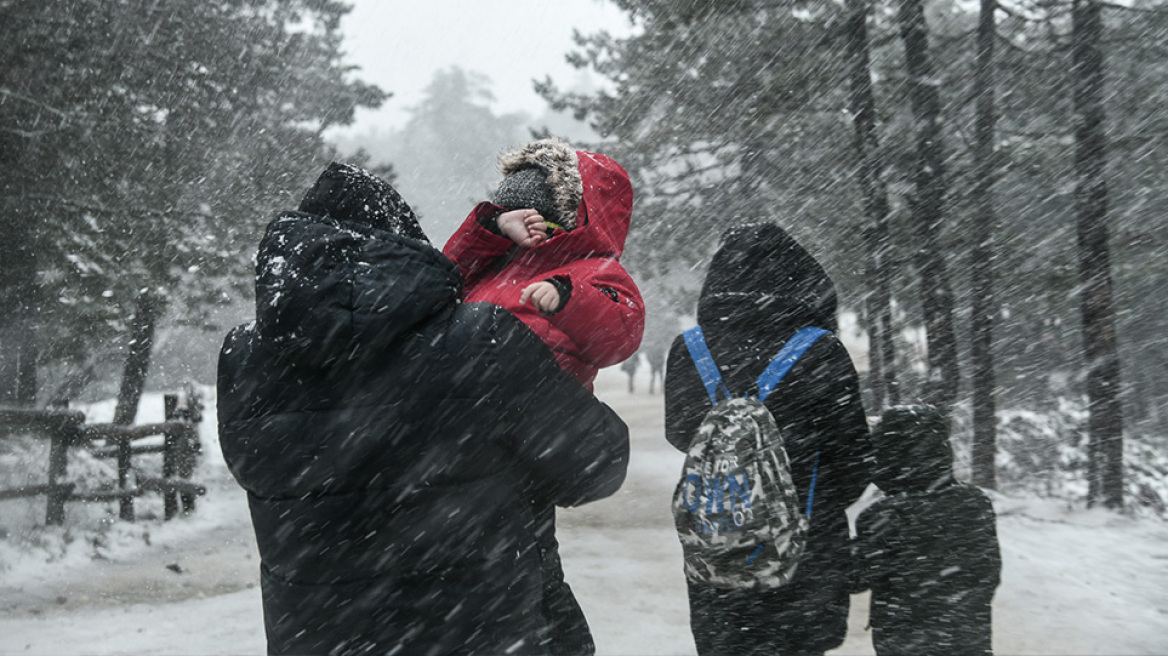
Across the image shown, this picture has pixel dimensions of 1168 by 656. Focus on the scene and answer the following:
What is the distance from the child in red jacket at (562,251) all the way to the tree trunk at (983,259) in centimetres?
890

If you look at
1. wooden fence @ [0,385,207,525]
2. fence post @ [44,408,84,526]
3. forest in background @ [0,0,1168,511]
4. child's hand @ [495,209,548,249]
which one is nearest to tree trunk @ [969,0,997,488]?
forest in background @ [0,0,1168,511]

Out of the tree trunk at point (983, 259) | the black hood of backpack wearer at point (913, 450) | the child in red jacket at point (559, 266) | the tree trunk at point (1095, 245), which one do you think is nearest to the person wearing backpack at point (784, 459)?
the black hood of backpack wearer at point (913, 450)

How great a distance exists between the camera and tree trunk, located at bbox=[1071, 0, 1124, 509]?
9609mm

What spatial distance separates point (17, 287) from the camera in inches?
360

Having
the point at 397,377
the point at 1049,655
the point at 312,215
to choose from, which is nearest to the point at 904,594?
the point at 397,377

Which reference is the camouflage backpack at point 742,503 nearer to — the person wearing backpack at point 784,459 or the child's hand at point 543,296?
the person wearing backpack at point 784,459

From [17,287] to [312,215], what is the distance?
369 inches

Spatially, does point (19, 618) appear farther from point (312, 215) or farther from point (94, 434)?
point (312, 215)

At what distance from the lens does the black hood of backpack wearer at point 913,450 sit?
299 centimetres

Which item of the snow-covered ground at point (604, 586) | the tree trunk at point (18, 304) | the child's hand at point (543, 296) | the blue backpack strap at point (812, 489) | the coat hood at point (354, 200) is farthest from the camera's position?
the tree trunk at point (18, 304)

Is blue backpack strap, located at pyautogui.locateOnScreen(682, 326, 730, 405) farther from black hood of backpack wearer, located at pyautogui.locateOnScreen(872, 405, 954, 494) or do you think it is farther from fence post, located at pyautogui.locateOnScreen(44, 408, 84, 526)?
fence post, located at pyautogui.locateOnScreen(44, 408, 84, 526)

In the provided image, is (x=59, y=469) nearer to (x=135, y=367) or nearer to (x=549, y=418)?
(x=135, y=367)

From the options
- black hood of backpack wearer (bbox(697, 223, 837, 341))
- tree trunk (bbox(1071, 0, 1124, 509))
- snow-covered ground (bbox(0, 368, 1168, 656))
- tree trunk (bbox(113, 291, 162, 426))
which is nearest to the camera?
black hood of backpack wearer (bbox(697, 223, 837, 341))

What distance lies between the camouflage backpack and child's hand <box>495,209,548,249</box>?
37.5 inches
